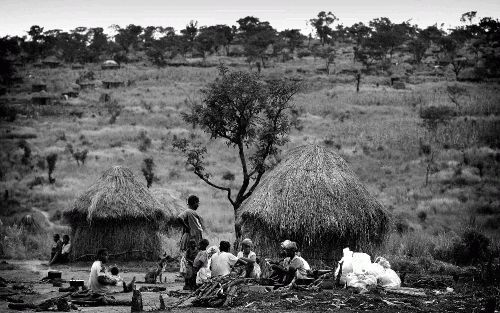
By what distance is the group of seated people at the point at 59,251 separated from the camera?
18125mm

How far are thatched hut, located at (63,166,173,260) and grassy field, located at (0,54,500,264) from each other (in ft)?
3.24

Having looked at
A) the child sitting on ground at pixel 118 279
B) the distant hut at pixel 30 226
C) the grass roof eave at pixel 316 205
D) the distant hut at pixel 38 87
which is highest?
the distant hut at pixel 38 87

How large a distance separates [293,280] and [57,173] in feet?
90.4

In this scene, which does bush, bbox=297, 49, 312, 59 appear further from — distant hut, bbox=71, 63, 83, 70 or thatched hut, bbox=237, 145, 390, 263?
thatched hut, bbox=237, 145, 390, 263

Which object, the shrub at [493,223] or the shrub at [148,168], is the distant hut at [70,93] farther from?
the shrub at [493,223]

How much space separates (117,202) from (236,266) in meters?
8.03

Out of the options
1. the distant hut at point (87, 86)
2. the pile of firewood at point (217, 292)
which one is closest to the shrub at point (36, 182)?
the pile of firewood at point (217, 292)

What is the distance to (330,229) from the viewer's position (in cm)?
1492

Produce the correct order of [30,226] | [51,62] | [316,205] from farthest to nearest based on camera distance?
[51,62] → [30,226] → [316,205]

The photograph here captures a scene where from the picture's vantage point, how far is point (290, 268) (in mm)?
11789

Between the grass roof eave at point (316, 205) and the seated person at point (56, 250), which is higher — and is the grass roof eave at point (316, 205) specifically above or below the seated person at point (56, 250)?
above

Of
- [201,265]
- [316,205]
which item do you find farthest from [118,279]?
[316,205]

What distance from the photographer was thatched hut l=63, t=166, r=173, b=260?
18906 millimetres

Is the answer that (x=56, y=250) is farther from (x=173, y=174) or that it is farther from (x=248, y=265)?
(x=173, y=174)
